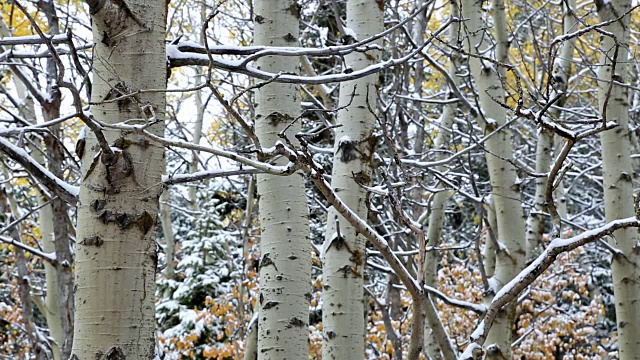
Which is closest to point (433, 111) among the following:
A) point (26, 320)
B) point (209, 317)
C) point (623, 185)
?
point (209, 317)

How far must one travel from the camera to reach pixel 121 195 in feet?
4.57

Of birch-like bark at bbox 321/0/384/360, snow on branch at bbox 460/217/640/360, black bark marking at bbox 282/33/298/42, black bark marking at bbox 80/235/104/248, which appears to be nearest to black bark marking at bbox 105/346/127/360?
black bark marking at bbox 80/235/104/248

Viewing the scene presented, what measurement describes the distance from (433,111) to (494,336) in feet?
28.0

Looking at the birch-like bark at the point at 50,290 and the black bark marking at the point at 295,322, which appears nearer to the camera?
the black bark marking at the point at 295,322

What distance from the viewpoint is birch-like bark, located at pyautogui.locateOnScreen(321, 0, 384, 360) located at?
2756 mm

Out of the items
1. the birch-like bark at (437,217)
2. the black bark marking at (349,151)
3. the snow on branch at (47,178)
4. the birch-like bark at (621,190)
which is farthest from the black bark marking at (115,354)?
the birch-like bark at (437,217)

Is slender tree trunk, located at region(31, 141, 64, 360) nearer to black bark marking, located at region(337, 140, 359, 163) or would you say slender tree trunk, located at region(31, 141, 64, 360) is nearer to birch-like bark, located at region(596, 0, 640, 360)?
black bark marking, located at region(337, 140, 359, 163)

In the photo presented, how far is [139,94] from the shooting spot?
1.44 m

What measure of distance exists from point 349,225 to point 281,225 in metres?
0.50

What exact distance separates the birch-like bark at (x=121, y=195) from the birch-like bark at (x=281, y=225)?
103 centimetres

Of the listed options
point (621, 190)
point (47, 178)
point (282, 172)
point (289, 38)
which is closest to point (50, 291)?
point (289, 38)

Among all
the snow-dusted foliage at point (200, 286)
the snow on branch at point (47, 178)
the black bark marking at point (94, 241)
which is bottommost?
the black bark marking at point (94, 241)

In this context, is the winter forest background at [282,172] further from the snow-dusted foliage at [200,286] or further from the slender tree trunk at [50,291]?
the snow-dusted foliage at [200,286]

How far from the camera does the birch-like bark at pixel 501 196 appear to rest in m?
3.65
